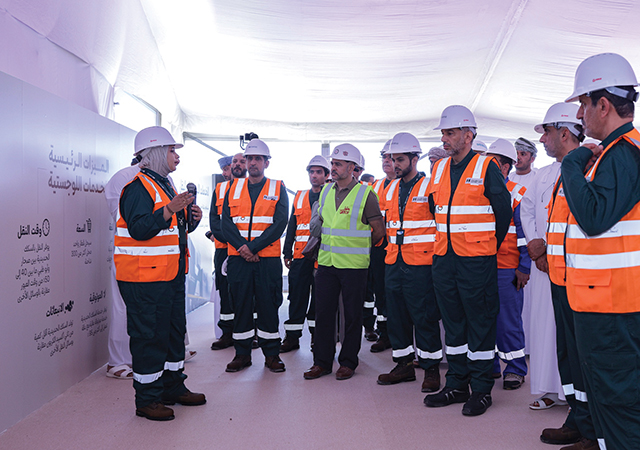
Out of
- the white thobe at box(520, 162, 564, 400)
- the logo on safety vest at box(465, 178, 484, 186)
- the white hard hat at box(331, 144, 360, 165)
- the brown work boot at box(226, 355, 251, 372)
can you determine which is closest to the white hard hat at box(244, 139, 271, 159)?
the white hard hat at box(331, 144, 360, 165)

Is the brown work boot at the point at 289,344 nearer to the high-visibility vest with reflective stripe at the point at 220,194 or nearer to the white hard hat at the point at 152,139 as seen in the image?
the high-visibility vest with reflective stripe at the point at 220,194

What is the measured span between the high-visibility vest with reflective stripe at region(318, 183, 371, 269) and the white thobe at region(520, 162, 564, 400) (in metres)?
1.26

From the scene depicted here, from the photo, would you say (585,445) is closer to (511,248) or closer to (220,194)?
(511,248)

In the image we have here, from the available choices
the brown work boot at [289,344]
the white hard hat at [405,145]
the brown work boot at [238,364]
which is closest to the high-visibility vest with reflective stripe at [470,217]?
the white hard hat at [405,145]

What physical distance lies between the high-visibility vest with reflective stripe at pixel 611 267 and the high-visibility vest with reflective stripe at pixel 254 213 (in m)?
2.76

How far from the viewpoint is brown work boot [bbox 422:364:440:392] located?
3.70m

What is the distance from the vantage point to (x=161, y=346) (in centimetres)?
320

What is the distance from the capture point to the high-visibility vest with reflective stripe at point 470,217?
321 cm

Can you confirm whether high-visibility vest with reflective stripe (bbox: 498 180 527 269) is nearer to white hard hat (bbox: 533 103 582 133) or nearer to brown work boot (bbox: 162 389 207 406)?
white hard hat (bbox: 533 103 582 133)

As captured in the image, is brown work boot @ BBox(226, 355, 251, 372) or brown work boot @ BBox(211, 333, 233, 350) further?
brown work boot @ BBox(211, 333, 233, 350)

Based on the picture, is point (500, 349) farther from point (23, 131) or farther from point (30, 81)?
point (30, 81)

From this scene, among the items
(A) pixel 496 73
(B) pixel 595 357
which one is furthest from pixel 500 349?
(A) pixel 496 73

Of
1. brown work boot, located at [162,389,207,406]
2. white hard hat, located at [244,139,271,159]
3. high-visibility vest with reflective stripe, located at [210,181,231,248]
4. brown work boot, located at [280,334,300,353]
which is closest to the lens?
brown work boot, located at [162,389,207,406]

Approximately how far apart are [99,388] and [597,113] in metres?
3.81
